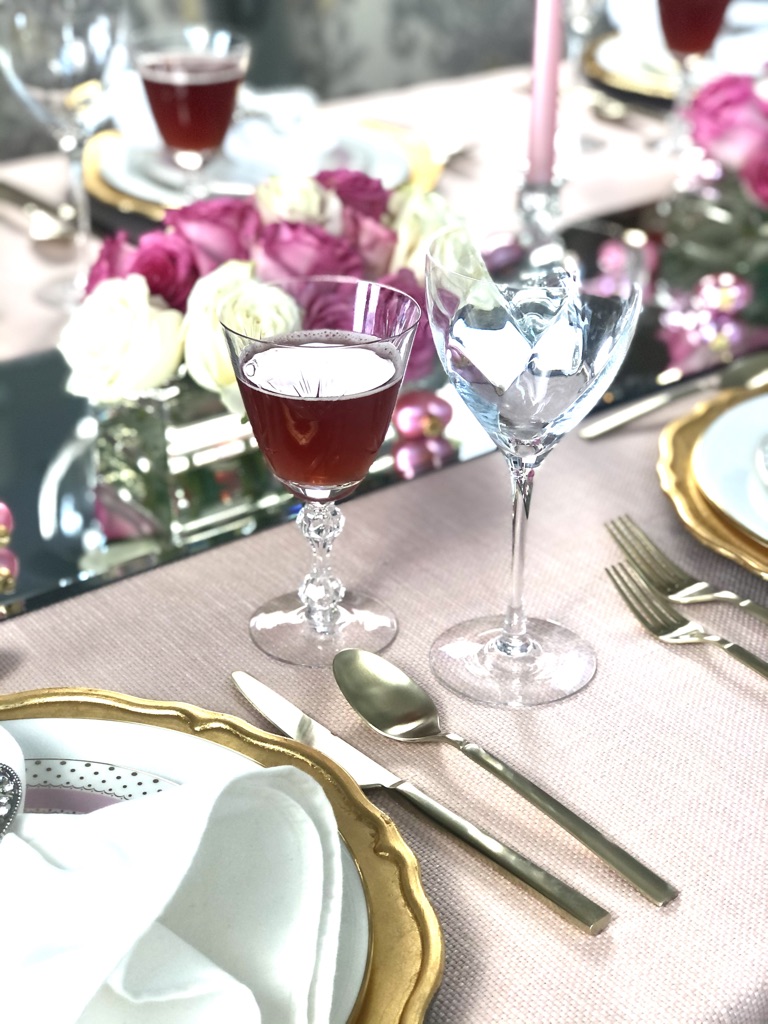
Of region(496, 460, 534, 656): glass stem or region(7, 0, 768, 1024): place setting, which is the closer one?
region(7, 0, 768, 1024): place setting

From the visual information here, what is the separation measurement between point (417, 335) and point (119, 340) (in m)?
0.21

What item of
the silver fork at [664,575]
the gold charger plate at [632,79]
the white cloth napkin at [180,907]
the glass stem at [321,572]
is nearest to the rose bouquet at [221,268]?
the glass stem at [321,572]

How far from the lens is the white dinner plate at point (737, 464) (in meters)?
0.76

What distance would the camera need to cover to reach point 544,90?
1072mm

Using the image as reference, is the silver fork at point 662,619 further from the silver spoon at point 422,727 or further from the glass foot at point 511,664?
the silver spoon at point 422,727

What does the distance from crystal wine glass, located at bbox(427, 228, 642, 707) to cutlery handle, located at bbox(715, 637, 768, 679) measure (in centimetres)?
7

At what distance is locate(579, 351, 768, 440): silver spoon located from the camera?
95cm

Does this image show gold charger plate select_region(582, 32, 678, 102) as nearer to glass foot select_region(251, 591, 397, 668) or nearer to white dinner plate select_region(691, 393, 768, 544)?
white dinner plate select_region(691, 393, 768, 544)

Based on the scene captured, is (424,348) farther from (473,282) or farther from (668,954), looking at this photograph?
(668,954)

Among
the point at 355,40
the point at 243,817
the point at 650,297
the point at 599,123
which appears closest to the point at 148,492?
the point at 243,817

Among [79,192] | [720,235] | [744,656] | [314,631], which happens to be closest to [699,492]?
[744,656]

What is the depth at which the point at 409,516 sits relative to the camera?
33.2 inches

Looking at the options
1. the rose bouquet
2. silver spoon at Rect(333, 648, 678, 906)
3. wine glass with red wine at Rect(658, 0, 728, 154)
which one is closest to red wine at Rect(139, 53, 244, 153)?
the rose bouquet

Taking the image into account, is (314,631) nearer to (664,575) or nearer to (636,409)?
(664,575)
